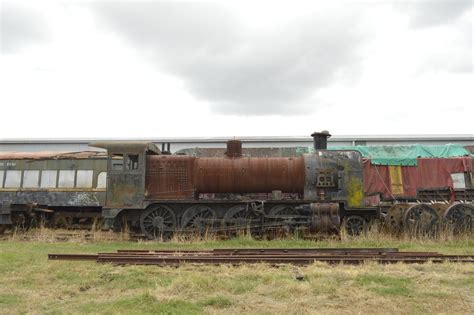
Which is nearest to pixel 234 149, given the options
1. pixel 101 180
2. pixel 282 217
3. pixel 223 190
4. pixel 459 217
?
pixel 223 190

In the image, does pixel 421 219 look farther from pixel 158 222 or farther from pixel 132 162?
pixel 132 162

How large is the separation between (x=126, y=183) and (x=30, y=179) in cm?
564

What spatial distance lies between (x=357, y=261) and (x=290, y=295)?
284cm

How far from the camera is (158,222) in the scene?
1340 centimetres

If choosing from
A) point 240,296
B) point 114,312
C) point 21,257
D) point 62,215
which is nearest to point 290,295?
point 240,296

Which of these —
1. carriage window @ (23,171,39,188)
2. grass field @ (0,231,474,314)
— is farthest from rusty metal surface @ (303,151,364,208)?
carriage window @ (23,171,39,188)

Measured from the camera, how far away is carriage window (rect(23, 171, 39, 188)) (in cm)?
1648

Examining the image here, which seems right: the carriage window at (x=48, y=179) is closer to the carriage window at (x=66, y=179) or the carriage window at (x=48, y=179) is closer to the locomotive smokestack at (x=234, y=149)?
the carriage window at (x=66, y=179)

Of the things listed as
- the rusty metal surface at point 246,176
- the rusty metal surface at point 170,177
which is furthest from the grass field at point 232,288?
the rusty metal surface at point 246,176

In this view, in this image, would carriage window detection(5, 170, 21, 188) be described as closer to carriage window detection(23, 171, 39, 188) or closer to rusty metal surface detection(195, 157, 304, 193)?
carriage window detection(23, 171, 39, 188)

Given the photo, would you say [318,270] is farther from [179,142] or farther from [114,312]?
[179,142]

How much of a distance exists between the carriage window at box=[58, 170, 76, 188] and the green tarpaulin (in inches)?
454

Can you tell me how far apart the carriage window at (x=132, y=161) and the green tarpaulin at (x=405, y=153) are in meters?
8.90

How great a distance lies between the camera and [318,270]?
779cm
